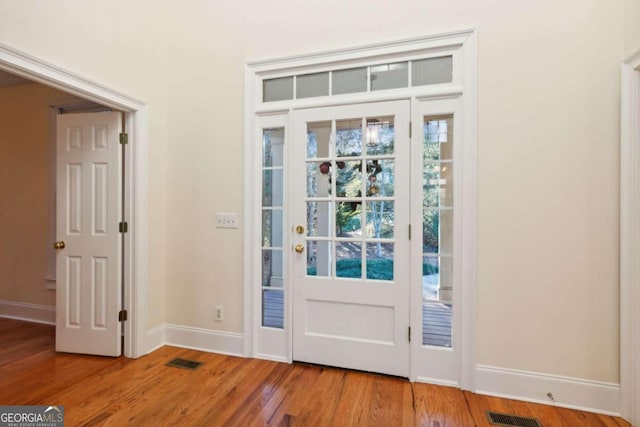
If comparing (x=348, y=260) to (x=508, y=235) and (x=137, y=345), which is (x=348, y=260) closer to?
(x=508, y=235)

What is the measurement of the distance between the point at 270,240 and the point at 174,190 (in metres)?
1.03

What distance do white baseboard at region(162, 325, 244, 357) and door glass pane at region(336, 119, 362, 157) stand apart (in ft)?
5.83

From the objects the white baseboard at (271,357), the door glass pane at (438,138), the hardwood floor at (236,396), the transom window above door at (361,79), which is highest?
the transom window above door at (361,79)

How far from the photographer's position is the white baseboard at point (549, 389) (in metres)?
1.90

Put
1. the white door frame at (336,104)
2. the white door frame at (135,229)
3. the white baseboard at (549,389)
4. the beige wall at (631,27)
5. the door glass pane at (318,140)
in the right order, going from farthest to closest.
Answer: the white door frame at (135,229) → the door glass pane at (318,140) → the white door frame at (336,104) → the white baseboard at (549,389) → the beige wall at (631,27)

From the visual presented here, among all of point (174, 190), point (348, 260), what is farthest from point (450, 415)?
point (174, 190)

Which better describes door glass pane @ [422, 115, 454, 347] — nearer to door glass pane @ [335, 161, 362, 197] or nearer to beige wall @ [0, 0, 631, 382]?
beige wall @ [0, 0, 631, 382]

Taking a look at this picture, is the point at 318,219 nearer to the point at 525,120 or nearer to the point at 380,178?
the point at 380,178

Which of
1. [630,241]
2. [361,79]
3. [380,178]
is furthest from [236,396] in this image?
[630,241]

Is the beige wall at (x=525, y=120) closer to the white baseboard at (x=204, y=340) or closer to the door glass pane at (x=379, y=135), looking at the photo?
the door glass pane at (x=379, y=135)

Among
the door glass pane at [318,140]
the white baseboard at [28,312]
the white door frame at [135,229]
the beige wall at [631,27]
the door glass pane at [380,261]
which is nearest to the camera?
the beige wall at [631,27]

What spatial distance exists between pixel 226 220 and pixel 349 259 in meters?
1.11

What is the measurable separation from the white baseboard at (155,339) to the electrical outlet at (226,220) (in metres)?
1.10

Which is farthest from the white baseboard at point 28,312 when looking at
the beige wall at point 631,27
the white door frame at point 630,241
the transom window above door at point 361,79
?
the beige wall at point 631,27
